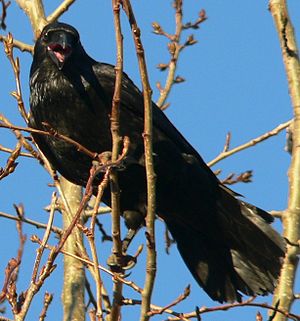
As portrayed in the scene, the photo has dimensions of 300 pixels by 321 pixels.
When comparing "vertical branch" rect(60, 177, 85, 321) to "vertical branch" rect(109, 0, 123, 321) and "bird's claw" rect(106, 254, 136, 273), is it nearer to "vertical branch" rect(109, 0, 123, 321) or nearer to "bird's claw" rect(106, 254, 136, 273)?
"bird's claw" rect(106, 254, 136, 273)

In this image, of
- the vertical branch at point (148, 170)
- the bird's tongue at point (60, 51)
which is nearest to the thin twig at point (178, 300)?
the vertical branch at point (148, 170)

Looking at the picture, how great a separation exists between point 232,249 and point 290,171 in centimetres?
169

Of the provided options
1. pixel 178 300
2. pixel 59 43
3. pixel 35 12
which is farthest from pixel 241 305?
pixel 35 12

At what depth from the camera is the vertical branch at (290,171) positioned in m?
4.21

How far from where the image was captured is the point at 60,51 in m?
5.73

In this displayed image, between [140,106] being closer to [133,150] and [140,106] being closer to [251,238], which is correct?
[133,150]

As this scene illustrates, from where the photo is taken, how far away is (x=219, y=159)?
6.36 m

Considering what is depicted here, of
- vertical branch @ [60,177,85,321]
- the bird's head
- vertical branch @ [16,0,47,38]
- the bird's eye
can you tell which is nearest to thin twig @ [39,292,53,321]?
vertical branch @ [60,177,85,321]

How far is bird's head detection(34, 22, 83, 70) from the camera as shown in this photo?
5.65m

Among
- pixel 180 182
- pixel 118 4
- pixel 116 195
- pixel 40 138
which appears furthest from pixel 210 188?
pixel 118 4

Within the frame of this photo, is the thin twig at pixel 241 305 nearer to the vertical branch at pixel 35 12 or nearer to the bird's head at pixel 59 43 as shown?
the bird's head at pixel 59 43

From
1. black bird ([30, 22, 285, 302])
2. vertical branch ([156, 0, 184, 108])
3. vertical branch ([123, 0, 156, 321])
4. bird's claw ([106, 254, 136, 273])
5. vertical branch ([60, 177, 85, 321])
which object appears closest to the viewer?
vertical branch ([123, 0, 156, 321])

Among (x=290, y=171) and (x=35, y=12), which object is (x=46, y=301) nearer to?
(x=290, y=171)

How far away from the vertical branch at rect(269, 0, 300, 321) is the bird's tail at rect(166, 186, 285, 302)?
4.42 ft
